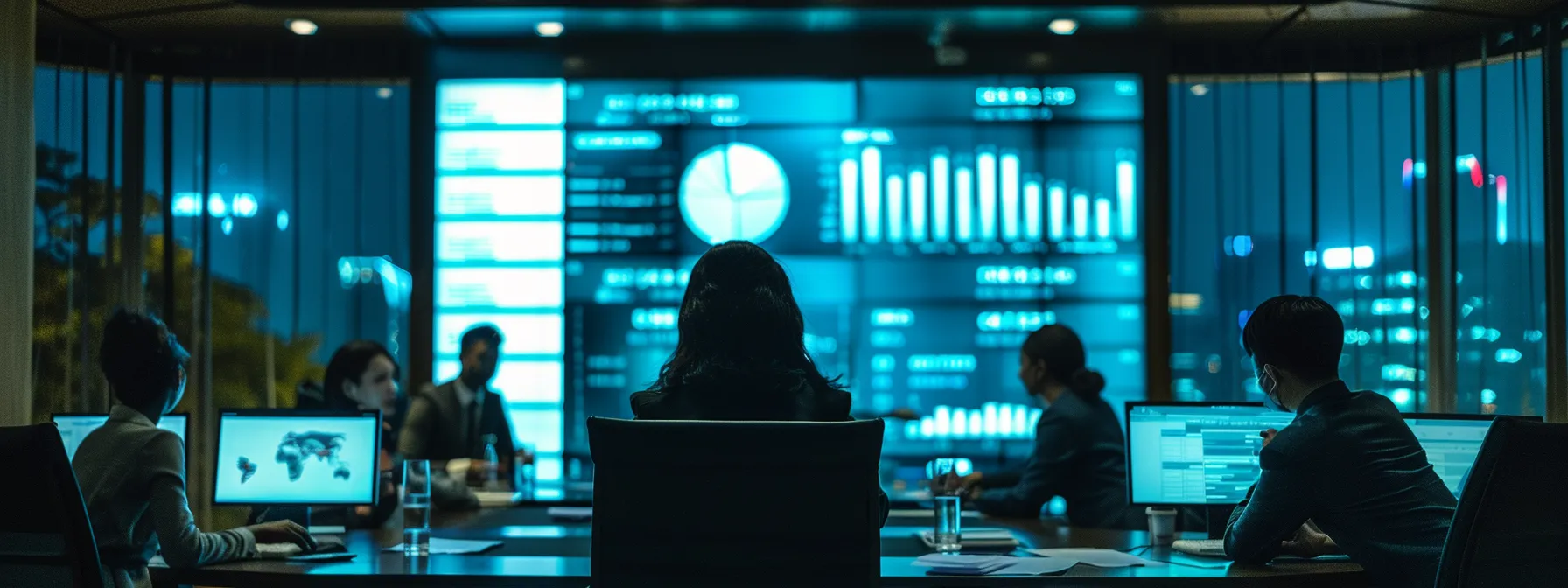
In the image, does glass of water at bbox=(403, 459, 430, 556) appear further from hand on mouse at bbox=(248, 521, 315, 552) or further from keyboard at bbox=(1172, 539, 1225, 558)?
keyboard at bbox=(1172, 539, 1225, 558)

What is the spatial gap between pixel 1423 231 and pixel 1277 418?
3.03 metres

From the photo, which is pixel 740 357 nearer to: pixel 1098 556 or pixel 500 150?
pixel 1098 556

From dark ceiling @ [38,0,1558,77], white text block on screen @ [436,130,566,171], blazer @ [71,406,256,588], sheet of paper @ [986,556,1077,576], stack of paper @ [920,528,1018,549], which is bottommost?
stack of paper @ [920,528,1018,549]

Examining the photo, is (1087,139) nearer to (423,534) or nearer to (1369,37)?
(1369,37)

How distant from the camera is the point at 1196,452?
3.13 m

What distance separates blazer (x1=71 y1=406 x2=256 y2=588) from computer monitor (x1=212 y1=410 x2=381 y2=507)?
2.12 feet

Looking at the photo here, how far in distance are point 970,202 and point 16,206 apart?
142 inches

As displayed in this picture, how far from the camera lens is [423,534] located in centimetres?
282

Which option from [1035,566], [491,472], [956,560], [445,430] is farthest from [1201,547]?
[445,430]

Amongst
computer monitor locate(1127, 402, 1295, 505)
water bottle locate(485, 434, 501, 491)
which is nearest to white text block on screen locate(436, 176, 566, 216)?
water bottle locate(485, 434, 501, 491)

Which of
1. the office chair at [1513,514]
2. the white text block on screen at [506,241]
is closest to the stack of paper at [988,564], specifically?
the office chair at [1513,514]

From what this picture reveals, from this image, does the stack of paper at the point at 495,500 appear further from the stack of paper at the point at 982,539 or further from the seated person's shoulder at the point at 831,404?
the seated person's shoulder at the point at 831,404

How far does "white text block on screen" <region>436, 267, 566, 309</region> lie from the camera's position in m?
5.72

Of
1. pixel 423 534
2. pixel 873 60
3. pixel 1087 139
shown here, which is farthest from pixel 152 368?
pixel 1087 139
